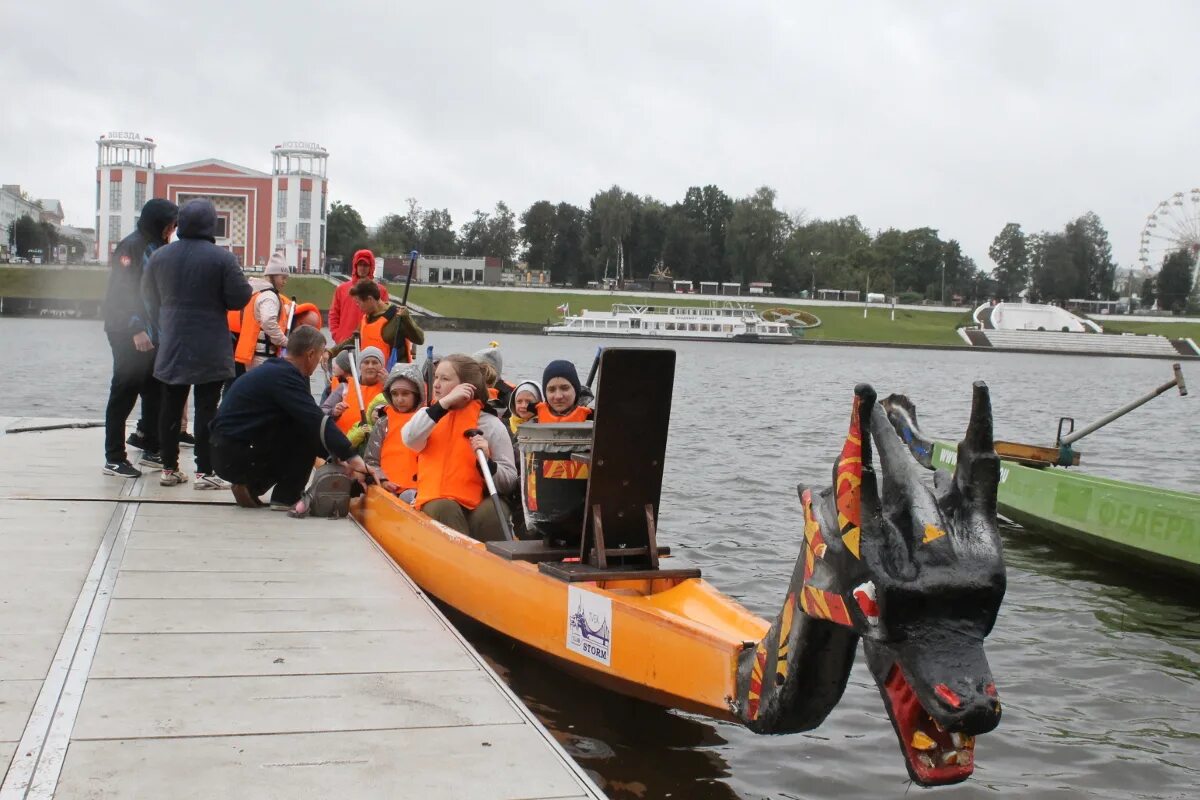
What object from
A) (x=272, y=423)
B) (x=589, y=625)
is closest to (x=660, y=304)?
(x=272, y=423)

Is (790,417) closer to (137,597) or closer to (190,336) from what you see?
(190,336)

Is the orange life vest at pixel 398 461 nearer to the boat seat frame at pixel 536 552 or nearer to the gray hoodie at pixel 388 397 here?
the gray hoodie at pixel 388 397

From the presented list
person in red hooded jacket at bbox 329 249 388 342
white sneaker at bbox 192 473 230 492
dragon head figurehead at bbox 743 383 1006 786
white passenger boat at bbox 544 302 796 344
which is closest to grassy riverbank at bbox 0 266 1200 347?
white passenger boat at bbox 544 302 796 344

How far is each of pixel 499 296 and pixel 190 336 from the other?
319ft

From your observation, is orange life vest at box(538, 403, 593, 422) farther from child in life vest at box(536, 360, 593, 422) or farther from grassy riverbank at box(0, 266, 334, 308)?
grassy riverbank at box(0, 266, 334, 308)

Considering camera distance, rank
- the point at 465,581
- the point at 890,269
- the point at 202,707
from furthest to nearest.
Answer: the point at 890,269, the point at 465,581, the point at 202,707

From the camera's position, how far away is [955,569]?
144 inches

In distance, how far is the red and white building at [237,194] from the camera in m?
114

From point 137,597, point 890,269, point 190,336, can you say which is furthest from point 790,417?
point 890,269

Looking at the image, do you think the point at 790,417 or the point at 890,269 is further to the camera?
the point at 890,269

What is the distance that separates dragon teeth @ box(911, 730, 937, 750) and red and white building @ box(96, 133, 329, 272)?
114 metres

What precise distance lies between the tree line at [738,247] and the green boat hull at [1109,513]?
106381 mm

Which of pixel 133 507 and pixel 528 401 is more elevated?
pixel 528 401

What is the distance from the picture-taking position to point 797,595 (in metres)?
4.20
